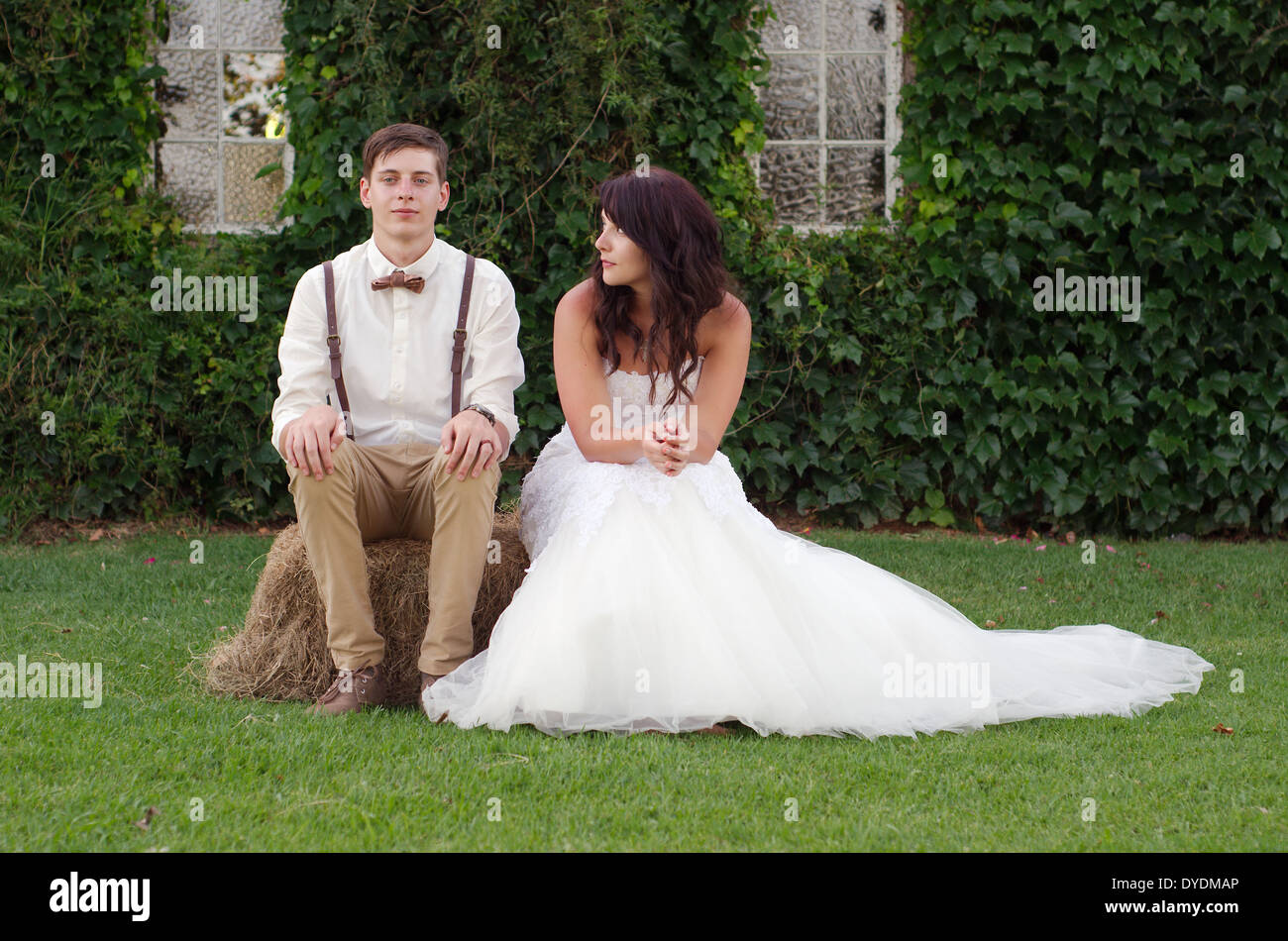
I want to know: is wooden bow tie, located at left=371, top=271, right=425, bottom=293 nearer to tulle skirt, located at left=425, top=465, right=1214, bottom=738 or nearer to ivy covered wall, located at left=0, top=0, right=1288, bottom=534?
tulle skirt, located at left=425, top=465, right=1214, bottom=738

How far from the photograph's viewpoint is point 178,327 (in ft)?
21.7

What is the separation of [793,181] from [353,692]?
4.71 metres

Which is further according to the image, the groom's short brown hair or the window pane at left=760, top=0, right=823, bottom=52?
the window pane at left=760, top=0, right=823, bottom=52

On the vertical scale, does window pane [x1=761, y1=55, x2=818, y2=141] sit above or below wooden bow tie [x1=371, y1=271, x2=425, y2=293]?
above

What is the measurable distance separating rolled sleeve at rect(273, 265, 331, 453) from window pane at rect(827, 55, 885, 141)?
433cm

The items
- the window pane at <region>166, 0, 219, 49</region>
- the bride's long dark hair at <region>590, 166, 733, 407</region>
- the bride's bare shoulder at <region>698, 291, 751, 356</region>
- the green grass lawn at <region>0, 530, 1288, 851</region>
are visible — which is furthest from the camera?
the window pane at <region>166, 0, 219, 49</region>

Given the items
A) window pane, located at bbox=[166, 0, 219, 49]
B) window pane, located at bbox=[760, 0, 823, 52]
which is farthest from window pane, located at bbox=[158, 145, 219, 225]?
window pane, located at bbox=[760, 0, 823, 52]

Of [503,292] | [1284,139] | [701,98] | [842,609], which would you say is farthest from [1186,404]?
[503,292]

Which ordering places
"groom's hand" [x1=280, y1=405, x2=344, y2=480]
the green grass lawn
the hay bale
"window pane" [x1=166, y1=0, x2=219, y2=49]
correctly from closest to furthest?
the green grass lawn < "groom's hand" [x1=280, y1=405, x2=344, y2=480] < the hay bale < "window pane" [x1=166, y1=0, x2=219, y2=49]

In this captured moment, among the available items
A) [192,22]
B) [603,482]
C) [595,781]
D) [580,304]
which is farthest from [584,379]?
[192,22]

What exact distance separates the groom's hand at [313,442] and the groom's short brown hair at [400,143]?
0.87 meters

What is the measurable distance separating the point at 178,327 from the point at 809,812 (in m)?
5.05

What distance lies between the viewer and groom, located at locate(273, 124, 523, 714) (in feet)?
11.7
